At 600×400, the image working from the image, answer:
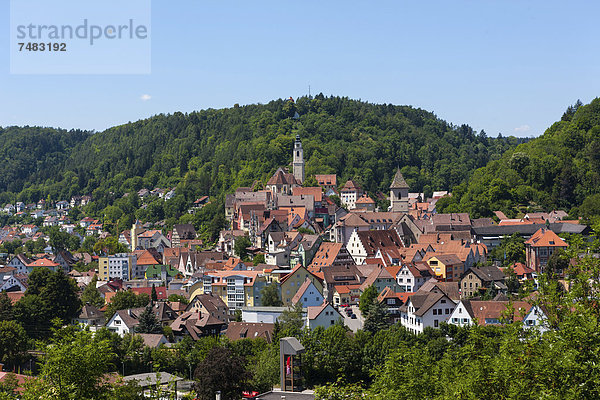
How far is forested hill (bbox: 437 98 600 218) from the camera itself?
272 ft

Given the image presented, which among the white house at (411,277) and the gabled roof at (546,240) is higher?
the gabled roof at (546,240)

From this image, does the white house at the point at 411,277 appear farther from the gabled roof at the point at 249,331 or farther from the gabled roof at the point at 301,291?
the gabled roof at the point at 249,331

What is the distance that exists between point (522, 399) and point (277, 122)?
123 metres

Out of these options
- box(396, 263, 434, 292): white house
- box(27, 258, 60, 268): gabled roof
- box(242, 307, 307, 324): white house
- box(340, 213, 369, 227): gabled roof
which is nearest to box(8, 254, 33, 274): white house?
box(27, 258, 60, 268): gabled roof

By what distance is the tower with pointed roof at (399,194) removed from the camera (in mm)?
81312

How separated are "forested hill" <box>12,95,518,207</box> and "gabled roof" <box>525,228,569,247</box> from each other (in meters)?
47.8

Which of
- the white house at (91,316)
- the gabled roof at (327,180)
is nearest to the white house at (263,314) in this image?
the white house at (91,316)

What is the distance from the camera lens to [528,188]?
85125 mm

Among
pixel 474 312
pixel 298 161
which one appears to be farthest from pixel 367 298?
pixel 298 161

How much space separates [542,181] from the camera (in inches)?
3408

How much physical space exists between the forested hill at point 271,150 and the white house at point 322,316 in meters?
58.9

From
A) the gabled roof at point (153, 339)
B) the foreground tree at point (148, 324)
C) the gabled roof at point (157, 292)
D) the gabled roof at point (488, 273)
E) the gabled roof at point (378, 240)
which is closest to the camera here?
the gabled roof at point (153, 339)

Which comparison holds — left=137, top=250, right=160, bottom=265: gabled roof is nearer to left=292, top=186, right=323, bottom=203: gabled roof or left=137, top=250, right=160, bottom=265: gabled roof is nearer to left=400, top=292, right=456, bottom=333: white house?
left=292, top=186, right=323, bottom=203: gabled roof

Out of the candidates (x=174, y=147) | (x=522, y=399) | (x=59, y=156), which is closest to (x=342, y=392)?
(x=522, y=399)
